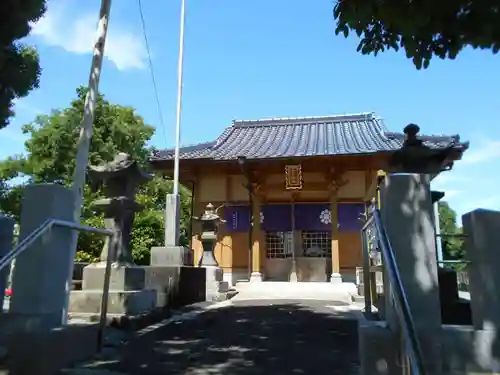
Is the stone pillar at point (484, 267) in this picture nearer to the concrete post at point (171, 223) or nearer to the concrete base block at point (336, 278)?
the concrete post at point (171, 223)

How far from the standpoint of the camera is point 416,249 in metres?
3.69

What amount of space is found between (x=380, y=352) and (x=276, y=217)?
14.4 metres

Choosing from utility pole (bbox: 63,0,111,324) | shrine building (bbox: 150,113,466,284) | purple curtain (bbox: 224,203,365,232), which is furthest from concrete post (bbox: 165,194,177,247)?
purple curtain (bbox: 224,203,365,232)

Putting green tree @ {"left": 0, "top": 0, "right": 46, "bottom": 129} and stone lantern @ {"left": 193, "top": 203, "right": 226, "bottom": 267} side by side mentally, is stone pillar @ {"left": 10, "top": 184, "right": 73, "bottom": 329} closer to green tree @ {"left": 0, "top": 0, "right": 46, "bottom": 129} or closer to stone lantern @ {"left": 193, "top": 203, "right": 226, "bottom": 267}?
green tree @ {"left": 0, "top": 0, "right": 46, "bottom": 129}

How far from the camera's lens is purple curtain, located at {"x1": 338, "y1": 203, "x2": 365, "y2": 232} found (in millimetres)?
16938

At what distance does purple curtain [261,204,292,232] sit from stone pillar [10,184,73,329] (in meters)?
13.6

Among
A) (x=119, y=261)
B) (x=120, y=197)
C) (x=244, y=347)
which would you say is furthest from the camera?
(x=120, y=197)

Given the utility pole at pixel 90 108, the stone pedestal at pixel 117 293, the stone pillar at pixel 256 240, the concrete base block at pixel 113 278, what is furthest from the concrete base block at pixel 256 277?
the utility pole at pixel 90 108

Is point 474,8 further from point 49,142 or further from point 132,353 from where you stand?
point 49,142

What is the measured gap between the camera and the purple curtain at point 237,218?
17.7 m

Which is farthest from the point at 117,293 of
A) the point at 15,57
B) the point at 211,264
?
the point at 211,264

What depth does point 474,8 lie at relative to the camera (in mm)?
3551

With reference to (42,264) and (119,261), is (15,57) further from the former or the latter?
(42,264)

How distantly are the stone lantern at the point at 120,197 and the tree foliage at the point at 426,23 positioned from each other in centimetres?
497
